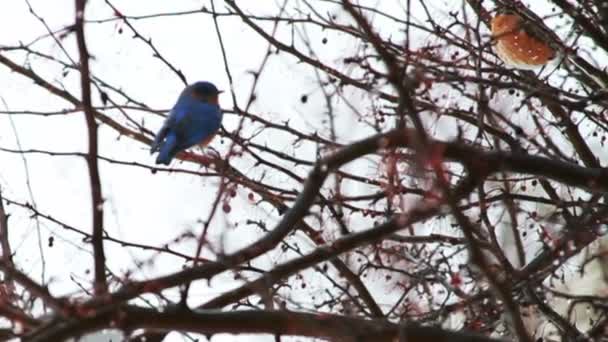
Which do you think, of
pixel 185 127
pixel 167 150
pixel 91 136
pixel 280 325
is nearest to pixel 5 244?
pixel 167 150

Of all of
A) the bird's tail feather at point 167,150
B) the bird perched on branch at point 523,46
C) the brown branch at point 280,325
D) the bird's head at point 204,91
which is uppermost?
the bird's head at point 204,91

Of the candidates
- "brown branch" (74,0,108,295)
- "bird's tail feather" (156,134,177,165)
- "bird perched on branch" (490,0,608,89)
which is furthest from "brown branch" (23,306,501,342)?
"bird perched on branch" (490,0,608,89)

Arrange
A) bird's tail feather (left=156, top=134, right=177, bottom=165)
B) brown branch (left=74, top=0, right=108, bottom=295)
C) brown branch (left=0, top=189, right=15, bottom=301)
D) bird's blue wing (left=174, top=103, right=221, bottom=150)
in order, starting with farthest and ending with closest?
bird's blue wing (left=174, top=103, right=221, bottom=150), bird's tail feather (left=156, top=134, right=177, bottom=165), brown branch (left=0, top=189, right=15, bottom=301), brown branch (left=74, top=0, right=108, bottom=295)

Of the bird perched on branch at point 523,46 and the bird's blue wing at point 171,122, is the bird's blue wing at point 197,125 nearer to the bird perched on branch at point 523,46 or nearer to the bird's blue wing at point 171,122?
the bird's blue wing at point 171,122

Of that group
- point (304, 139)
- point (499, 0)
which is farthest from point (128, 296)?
point (499, 0)

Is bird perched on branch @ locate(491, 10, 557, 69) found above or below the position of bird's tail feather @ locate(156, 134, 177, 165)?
above

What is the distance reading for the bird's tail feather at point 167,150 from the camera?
10.5 ft

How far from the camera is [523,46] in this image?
3.59 meters

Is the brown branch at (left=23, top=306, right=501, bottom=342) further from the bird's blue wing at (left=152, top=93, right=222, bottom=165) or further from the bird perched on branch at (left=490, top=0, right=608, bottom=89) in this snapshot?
the bird perched on branch at (left=490, top=0, right=608, bottom=89)

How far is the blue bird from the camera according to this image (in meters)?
3.26

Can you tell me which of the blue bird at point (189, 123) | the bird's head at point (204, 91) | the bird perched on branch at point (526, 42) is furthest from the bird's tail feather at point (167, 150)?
the bird perched on branch at point (526, 42)

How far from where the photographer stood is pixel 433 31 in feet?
13.1

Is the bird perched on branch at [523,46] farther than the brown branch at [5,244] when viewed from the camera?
Yes

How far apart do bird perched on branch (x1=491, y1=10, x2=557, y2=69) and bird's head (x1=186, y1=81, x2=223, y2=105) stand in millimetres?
1151
